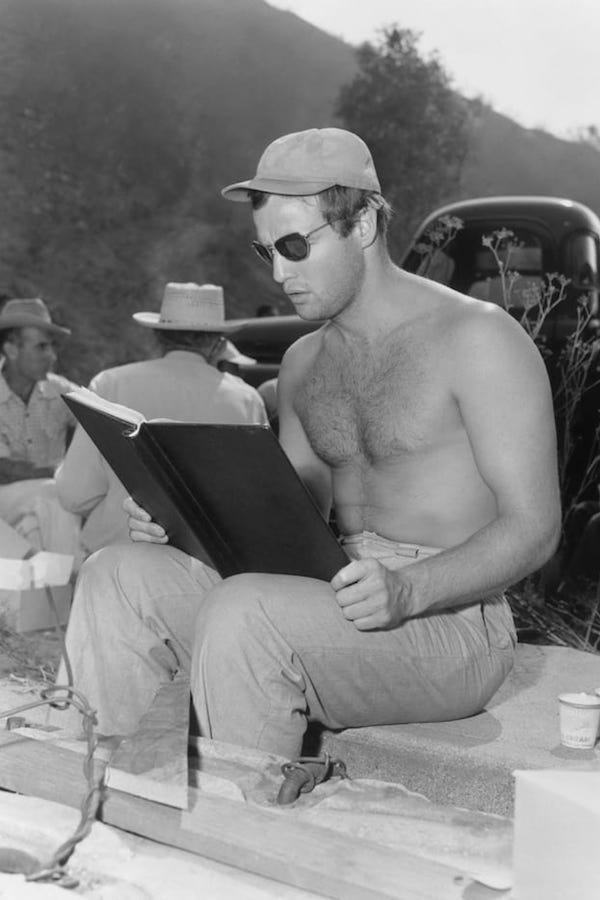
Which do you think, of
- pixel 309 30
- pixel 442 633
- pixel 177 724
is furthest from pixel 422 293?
pixel 309 30

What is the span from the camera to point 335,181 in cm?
237

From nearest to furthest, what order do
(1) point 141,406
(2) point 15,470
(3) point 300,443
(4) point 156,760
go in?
1. (4) point 156,760
2. (3) point 300,443
3. (1) point 141,406
4. (2) point 15,470

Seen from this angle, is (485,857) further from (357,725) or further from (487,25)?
(487,25)

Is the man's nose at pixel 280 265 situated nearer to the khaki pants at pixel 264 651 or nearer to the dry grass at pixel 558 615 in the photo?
the khaki pants at pixel 264 651

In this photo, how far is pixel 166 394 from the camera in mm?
3996

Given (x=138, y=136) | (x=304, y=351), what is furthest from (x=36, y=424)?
(x=138, y=136)

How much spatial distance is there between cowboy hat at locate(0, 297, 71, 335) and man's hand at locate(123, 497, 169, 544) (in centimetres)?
Answer: 338

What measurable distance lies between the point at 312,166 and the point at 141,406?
173 cm

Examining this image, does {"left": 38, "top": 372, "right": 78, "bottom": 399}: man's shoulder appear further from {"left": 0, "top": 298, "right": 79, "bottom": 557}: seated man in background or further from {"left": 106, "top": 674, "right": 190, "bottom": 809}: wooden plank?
{"left": 106, "top": 674, "right": 190, "bottom": 809}: wooden plank

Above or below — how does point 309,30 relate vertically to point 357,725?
above

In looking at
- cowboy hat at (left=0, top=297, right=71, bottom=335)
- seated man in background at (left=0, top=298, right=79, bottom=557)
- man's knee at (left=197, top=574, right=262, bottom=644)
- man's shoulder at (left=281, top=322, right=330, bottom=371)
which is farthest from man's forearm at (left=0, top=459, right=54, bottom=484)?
man's knee at (left=197, top=574, right=262, bottom=644)

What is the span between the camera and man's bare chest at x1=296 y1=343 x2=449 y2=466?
242 centimetres

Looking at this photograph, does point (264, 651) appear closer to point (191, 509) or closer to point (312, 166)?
point (191, 509)

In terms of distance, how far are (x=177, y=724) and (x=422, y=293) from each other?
0.99m
